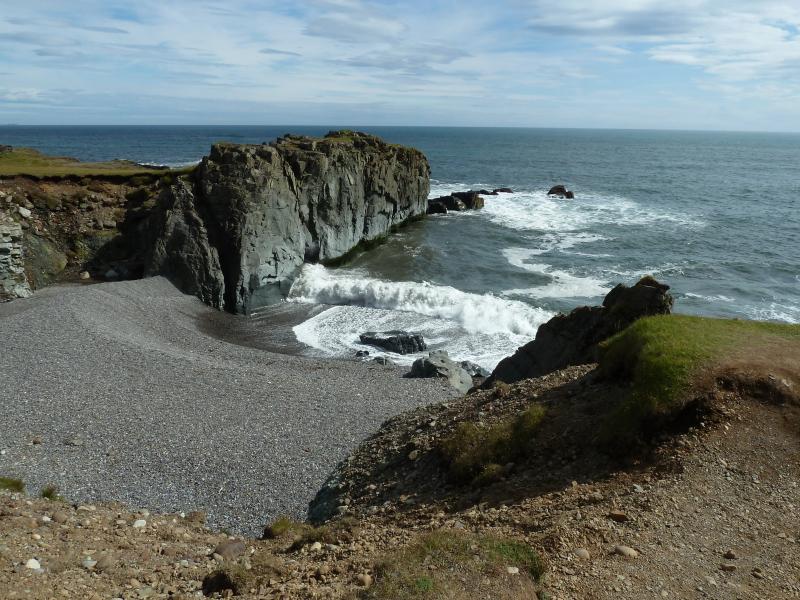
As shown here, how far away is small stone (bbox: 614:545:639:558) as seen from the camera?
10891 mm

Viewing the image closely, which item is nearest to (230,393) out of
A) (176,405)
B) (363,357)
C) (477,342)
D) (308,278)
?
(176,405)

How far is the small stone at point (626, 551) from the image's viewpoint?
35.7ft

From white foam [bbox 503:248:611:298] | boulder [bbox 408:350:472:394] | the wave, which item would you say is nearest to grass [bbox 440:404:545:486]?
boulder [bbox 408:350:472:394]

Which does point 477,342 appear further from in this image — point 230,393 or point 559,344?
point 230,393

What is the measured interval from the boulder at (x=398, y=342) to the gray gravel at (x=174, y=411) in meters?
3.79

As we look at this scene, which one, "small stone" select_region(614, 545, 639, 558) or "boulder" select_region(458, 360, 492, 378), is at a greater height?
"small stone" select_region(614, 545, 639, 558)

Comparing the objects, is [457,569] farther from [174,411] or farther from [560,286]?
[560,286]

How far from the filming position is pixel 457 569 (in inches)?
408

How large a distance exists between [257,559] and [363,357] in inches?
914

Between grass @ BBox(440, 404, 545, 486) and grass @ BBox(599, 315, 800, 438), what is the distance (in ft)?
6.86

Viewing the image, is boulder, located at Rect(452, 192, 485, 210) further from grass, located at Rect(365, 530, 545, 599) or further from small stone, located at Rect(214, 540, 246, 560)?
grass, located at Rect(365, 530, 545, 599)

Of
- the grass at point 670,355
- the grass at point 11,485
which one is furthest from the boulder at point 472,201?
the grass at point 11,485

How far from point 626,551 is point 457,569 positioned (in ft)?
10.4

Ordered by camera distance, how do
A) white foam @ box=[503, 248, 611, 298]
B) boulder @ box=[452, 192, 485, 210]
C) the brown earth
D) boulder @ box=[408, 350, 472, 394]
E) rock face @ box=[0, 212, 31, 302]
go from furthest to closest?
boulder @ box=[452, 192, 485, 210]
white foam @ box=[503, 248, 611, 298]
rock face @ box=[0, 212, 31, 302]
boulder @ box=[408, 350, 472, 394]
the brown earth
